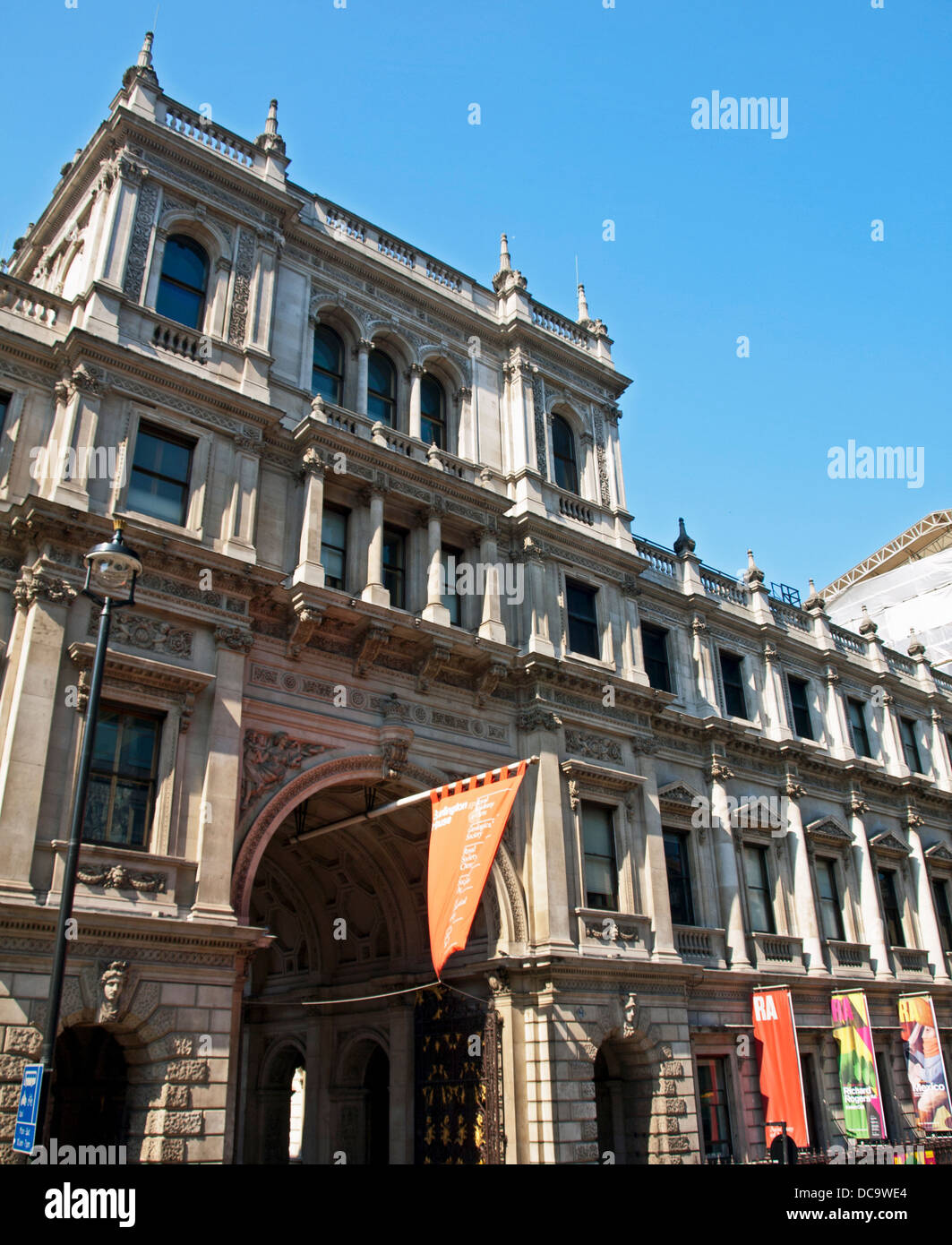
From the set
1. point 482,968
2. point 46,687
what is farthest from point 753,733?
point 46,687

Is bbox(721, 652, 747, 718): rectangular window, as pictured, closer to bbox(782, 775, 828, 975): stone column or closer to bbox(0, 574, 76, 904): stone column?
bbox(782, 775, 828, 975): stone column

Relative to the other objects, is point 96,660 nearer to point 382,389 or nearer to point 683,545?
point 382,389

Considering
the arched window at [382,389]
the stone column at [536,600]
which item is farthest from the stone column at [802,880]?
the arched window at [382,389]

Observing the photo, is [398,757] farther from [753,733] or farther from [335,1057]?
[753,733]

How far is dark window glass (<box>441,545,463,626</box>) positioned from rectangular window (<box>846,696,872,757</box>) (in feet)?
59.3

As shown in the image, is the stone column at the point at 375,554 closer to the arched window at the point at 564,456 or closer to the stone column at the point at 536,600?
the stone column at the point at 536,600

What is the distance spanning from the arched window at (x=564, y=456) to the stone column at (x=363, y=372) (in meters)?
6.05

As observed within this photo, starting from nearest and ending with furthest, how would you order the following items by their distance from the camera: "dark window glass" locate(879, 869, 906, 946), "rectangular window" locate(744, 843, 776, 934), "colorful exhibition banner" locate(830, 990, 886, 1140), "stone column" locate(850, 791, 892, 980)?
"colorful exhibition banner" locate(830, 990, 886, 1140)
"rectangular window" locate(744, 843, 776, 934)
"stone column" locate(850, 791, 892, 980)
"dark window glass" locate(879, 869, 906, 946)

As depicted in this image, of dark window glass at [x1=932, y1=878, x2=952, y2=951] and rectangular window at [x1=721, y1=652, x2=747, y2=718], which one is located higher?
rectangular window at [x1=721, y1=652, x2=747, y2=718]

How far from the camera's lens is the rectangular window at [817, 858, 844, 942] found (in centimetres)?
2942

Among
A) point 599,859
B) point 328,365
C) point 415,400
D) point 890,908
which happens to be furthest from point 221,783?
point 890,908

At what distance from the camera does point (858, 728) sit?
35406 millimetres

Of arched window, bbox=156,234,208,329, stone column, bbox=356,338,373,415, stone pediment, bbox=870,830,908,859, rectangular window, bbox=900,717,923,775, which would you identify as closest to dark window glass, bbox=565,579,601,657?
stone column, bbox=356,338,373,415
